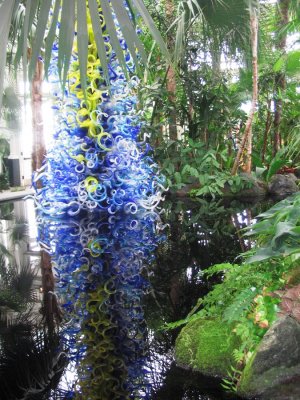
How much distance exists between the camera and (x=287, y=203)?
2402 mm

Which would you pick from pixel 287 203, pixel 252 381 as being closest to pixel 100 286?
pixel 252 381

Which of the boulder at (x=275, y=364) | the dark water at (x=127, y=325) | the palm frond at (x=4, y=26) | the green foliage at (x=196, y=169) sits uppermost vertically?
the palm frond at (x=4, y=26)

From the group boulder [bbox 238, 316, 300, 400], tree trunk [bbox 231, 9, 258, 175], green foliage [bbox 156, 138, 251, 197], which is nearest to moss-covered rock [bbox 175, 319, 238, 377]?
boulder [bbox 238, 316, 300, 400]

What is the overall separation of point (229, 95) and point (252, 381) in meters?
7.73

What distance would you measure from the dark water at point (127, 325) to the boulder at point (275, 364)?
115mm

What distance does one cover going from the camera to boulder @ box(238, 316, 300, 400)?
1.67 meters

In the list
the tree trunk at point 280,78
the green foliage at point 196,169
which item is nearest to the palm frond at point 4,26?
the green foliage at point 196,169

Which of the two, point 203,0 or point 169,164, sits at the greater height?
point 203,0

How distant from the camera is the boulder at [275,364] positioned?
167 centimetres

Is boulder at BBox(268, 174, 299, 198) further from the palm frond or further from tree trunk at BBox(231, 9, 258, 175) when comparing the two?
the palm frond

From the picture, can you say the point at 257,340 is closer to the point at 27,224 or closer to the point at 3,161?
the point at 27,224

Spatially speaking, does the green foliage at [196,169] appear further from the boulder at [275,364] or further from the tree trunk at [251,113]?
the boulder at [275,364]

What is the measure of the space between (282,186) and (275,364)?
7.17 metres

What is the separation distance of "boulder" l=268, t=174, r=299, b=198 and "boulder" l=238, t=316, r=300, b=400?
6.88 meters
